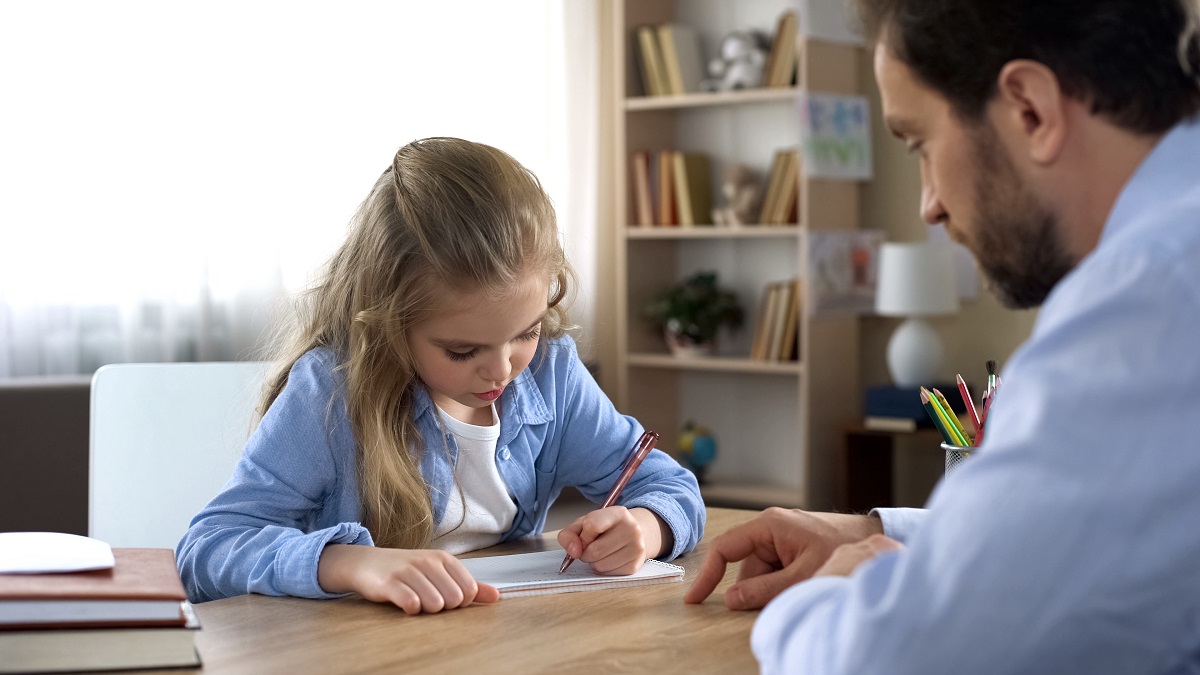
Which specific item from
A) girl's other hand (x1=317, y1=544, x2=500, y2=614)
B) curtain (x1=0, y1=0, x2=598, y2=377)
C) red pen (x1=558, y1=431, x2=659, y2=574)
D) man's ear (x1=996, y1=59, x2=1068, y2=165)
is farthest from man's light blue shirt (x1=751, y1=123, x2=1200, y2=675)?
curtain (x1=0, y1=0, x2=598, y2=377)

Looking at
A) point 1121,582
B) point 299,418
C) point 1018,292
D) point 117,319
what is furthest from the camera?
point 117,319

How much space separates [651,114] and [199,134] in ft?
5.66

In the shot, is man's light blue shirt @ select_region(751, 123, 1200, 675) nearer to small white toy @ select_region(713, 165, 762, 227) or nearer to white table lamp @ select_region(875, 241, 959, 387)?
white table lamp @ select_region(875, 241, 959, 387)

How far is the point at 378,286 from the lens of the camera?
1481 mm

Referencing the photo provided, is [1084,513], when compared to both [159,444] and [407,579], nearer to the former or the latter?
[407,579]

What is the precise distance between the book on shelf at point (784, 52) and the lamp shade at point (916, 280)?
687mm

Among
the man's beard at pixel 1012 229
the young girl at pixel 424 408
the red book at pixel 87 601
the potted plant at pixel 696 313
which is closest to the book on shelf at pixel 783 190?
the potted plant at pixel 696 313

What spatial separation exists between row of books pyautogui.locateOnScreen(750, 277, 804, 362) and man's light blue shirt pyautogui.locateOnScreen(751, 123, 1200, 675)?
353 cm

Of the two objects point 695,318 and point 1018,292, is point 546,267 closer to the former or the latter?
point 1018,292

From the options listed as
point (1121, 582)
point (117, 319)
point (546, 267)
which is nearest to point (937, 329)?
point (117, 319)

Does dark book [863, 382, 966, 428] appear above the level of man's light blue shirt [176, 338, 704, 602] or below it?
below

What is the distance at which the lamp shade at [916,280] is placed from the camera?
3.97m

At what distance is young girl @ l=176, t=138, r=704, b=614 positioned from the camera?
1312 millimetres

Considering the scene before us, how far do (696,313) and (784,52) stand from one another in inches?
36.2
